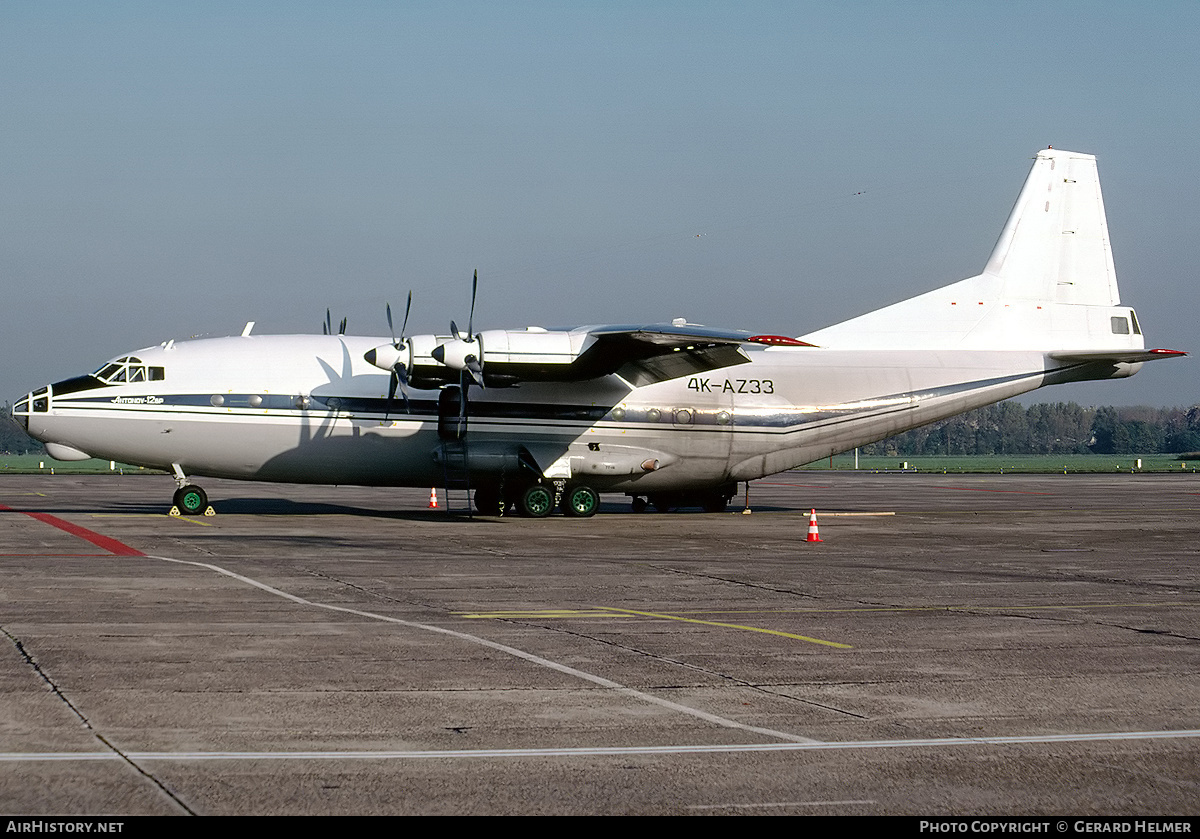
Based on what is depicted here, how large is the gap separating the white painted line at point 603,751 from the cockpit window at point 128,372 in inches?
973

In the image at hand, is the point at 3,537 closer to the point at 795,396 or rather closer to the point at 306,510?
the point at 306,510

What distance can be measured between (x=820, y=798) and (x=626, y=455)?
2597 cm

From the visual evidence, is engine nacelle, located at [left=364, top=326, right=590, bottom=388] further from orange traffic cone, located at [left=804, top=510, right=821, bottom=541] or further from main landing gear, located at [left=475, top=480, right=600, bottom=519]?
orange traffic cone, located at [left=804, top=510, right=821, bottom=541]

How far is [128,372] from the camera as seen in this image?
30.7m

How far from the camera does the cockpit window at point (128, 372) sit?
30.5 meters

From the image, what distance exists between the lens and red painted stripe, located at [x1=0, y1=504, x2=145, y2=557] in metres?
21.5

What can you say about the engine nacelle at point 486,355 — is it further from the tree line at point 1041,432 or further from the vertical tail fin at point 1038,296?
the tree line at point 1041,432

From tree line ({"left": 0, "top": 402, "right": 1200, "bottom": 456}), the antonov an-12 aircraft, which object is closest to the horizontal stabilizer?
the antonov an-12 aircraft

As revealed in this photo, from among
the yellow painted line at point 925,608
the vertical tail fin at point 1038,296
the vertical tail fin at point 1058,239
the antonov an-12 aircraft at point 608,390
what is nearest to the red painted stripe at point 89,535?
the antonov an-12 aircraft at point 608,390

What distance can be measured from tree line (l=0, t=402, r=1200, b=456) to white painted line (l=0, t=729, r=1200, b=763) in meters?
168

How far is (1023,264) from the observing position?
118ft

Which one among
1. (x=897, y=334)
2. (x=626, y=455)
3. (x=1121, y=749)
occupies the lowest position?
(x=1121, y=749)
